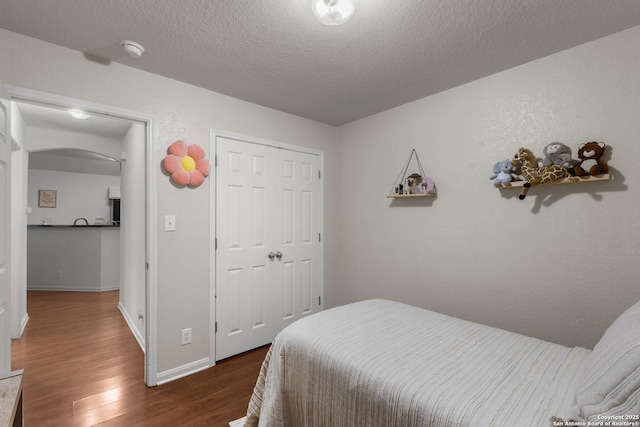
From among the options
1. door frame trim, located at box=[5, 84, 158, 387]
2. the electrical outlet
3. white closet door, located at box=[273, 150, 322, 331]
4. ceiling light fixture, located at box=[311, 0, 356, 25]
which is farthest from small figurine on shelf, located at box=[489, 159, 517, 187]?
the electrical outlet

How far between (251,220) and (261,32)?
5.34ft

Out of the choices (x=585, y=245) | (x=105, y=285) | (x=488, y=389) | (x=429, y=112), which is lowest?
(x=105, y=285)

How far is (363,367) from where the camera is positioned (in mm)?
1272

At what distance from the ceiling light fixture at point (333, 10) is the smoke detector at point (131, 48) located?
1.18 meters

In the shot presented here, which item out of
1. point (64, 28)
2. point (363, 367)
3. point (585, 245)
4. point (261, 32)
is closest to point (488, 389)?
point (363, 367)

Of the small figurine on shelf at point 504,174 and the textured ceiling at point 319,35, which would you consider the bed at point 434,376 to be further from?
the textured ceiling at point 319,35

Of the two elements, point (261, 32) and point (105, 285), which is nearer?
point (261, 32)

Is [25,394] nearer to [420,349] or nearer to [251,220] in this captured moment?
[251,220]

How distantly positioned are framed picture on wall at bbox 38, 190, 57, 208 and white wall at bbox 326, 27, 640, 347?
6566 mm

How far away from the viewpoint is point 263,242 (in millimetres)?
2965

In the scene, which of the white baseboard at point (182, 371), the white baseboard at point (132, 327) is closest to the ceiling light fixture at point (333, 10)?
the white baseboard at point (182, 371)

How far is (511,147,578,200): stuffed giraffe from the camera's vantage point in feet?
6.12

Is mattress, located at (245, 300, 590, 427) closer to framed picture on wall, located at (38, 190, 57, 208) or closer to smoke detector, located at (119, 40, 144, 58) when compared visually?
smoke detector, located at (119, 40, 144, 58)

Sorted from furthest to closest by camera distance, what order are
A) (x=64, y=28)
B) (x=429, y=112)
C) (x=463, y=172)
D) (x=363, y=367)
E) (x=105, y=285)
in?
(x=105, y=285), (x=429, y=112), (x=463, y=172), (x=64, y=28), (x=363, y=367)
